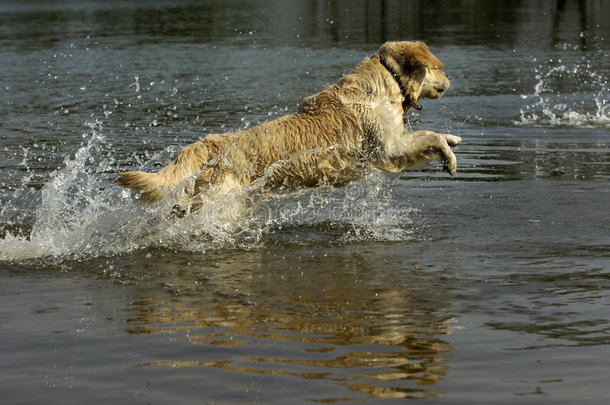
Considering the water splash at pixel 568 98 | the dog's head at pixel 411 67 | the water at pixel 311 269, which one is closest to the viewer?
the water at pixel 311 269

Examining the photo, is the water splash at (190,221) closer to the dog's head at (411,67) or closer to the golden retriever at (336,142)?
the golden retriever at (336,142)

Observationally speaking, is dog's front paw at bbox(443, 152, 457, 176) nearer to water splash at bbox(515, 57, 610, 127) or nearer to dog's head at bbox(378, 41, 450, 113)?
dog's head at bbox(378, 41, 450, 113)

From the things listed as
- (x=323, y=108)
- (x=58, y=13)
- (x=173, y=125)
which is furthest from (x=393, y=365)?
(x=58, y=13)

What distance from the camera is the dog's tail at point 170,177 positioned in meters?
6.46

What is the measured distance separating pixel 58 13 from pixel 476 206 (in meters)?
32.7

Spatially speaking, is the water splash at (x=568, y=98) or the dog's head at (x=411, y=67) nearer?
the dog's head at (x=411, y=67)

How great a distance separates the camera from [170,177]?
6.65m

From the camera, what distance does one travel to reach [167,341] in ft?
16.4

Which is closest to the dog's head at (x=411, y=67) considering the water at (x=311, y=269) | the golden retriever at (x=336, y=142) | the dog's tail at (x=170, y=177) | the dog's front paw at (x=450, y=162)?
the golden retriever at (x=336, y=142)

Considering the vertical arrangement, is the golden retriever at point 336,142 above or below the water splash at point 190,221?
above

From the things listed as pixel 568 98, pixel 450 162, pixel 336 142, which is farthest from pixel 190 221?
pixel 568 98

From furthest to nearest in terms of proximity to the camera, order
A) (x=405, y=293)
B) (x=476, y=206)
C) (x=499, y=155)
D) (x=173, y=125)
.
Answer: (x=173, y=125) → (x=499, y=155) → (x=476, y=206) → (x=405, y=293)

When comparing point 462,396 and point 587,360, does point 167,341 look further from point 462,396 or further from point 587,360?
point 587,360

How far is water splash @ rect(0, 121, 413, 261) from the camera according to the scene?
709cm
